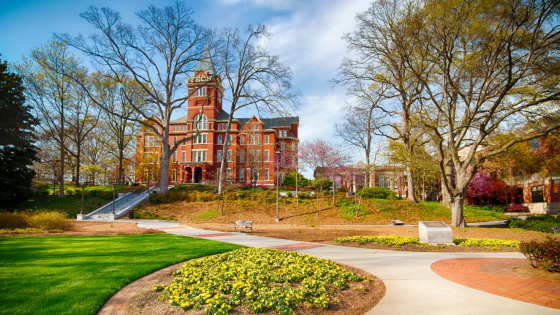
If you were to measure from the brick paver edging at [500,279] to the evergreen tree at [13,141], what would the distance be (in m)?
32.1

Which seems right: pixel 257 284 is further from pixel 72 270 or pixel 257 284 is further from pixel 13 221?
pixel 13 221

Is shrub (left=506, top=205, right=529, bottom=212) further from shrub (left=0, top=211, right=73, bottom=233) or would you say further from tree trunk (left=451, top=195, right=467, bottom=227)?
shrub (left=0, top=211, right=73, bottom=233)

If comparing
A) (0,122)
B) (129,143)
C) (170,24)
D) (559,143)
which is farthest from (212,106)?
(559,143)

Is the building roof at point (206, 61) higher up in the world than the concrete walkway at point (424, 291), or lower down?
higher up

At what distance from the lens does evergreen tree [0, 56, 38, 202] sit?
26266 mm

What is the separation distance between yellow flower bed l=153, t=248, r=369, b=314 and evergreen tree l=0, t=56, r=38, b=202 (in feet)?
92.4

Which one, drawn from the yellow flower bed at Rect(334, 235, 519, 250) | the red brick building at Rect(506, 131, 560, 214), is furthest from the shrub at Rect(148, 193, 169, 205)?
the red brick building at Rect(506, 131, 560, 214)

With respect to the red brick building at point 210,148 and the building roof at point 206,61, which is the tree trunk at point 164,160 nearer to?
the building roof at point 206,61

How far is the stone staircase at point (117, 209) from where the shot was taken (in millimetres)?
24703

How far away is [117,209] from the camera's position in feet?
88.9

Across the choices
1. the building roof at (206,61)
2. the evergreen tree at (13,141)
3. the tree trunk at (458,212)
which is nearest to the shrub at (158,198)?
the evergreen tree at (13,141)

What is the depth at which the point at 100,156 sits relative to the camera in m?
47.4

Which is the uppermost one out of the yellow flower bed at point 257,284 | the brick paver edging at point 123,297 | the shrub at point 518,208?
the yellow flower bed at point 257,284

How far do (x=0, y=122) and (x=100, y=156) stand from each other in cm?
2174
